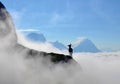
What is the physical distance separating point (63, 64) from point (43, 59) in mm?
14393

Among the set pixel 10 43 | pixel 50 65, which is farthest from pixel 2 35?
pixel 50 65

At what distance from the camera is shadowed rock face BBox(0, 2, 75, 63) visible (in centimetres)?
15762

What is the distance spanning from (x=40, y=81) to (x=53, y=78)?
40.3ft

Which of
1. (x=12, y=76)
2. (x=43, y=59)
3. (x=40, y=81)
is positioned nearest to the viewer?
(x=12, y=76)

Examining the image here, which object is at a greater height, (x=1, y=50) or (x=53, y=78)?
(x=1, y=50)

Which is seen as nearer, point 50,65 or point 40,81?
point 40,81

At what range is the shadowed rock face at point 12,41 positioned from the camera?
158 metres

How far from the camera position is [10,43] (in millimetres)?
159625

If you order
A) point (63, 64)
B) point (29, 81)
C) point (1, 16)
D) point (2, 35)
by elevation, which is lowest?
→ point (29, 81)

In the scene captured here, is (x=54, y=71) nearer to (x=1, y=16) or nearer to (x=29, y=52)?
(x=29, y=52)

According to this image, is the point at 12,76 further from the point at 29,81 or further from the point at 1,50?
the point at 1,50

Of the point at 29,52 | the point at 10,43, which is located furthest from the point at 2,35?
the point at 29,52

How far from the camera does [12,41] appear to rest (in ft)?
531

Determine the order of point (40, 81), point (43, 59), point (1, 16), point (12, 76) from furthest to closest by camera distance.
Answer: point (1, 16) → point (43, 59) → point (40, 81) → point (12, 76)
